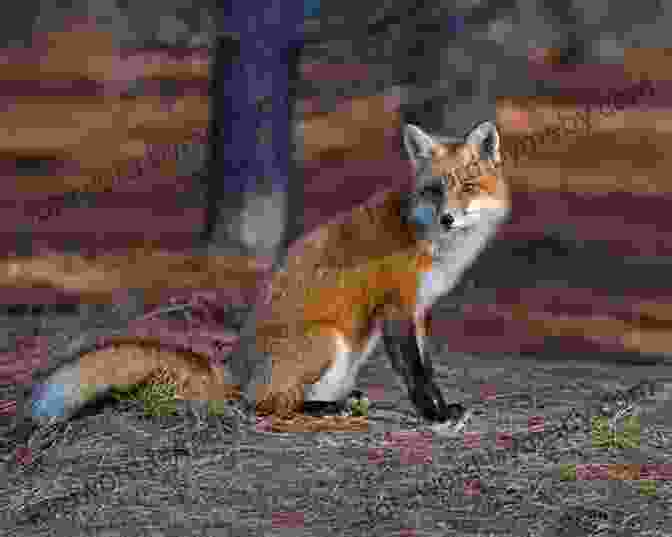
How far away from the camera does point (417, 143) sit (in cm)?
675

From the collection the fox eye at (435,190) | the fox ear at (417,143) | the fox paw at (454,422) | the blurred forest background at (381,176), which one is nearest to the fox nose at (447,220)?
the fox eye at (435,190)

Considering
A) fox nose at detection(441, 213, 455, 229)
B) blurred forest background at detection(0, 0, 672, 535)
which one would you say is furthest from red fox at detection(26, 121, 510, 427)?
blurred forest background at detection(0, 0, 672, 535)

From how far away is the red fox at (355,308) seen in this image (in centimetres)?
635

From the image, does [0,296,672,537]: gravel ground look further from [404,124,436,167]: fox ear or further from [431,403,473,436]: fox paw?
[404,124,436,167]: fox ear

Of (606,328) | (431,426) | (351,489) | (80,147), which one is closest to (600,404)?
(431,426)

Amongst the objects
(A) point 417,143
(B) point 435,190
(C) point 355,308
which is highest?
(A) point 417,143

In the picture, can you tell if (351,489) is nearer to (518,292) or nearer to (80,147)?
(518,292)

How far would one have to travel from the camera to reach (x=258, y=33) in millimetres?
10219

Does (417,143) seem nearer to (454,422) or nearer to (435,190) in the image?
(435,190)

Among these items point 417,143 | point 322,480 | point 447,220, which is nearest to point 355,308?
point 447,220

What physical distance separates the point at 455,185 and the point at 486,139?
337 millimetres

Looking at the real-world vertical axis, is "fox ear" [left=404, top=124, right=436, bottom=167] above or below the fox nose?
above

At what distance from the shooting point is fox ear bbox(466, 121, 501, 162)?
21.8 feet

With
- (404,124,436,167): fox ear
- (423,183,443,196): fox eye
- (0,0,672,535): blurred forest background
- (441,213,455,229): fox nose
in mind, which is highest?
(404,124,436,167): fox ear
